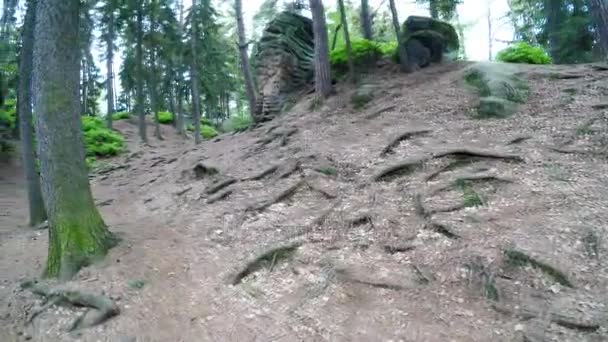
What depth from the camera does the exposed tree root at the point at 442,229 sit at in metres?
4.96

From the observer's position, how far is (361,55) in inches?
500

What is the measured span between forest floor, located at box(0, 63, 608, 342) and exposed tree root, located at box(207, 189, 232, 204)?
0.05m

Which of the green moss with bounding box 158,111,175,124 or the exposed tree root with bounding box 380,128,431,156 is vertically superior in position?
the green moss with bounding box 158,111,175,124

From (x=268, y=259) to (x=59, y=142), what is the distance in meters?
3.44

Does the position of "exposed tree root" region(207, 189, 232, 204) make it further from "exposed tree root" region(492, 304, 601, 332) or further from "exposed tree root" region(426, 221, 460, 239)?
"exposed tree root" region(492, 304, 601, 332)

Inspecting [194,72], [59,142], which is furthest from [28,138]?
[194,72]

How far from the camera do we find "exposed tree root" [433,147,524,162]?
6362mm

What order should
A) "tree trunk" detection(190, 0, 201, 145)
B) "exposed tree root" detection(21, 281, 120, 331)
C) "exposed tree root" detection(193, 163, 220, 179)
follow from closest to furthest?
"exposed tree root" detection(21, 281, 120, 331)
"exposed tree root" detection(193, 163, 220, 179)
"tree trunk" detection(190, 0, 201, 145)

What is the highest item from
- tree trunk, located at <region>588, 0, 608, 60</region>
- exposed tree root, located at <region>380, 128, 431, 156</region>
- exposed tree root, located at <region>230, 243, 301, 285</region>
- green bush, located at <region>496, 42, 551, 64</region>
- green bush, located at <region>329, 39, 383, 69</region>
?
green bush, located at <region>329, 39, 383, 69</region>

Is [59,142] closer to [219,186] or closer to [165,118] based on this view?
[219,186]

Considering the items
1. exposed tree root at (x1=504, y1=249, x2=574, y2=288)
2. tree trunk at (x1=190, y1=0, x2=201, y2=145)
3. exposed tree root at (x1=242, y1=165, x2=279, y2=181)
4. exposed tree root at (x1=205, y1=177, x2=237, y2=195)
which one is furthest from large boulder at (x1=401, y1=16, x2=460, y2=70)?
tree trunk at (x1=190, y1=0, x2=201, y2=145)

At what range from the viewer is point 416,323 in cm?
388

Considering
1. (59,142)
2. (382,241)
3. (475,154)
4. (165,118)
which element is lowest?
(382,241)

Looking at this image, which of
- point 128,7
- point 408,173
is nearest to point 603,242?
point 408,173
